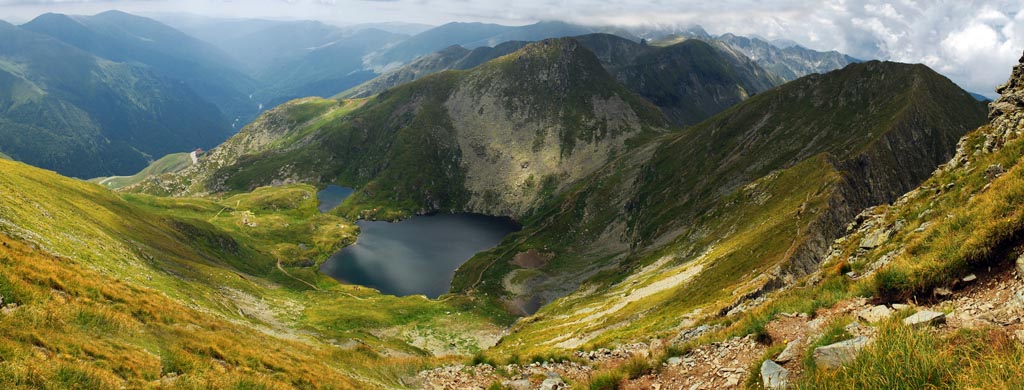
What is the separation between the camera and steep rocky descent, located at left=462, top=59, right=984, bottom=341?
2628 inches

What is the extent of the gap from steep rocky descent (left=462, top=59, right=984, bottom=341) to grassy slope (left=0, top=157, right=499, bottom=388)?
28.1 metres

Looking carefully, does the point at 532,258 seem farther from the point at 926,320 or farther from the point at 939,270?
the point at 926,320

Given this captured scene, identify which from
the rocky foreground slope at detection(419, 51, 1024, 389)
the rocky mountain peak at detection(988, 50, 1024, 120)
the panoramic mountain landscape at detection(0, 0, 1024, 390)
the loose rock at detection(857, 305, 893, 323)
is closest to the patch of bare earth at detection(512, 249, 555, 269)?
the panoramic mountain landscape at detection(0, 0, 1024, 390)

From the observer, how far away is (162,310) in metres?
27.8

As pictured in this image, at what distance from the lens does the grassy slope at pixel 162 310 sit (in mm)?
16703

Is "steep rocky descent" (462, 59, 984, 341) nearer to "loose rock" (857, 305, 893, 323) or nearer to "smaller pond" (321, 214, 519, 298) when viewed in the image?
"smaller pond" (321, 214, 519, 298)

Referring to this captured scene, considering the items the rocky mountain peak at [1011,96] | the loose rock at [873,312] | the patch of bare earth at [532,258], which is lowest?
the patch of bare earth at [532,258]

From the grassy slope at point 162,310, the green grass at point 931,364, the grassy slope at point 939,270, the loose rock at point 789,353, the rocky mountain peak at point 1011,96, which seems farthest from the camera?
the rocky mountain peak at point 1011,96

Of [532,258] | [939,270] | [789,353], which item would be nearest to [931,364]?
[789,353]

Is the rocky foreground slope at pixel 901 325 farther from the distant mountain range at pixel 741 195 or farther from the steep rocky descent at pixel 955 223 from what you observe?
the distant mountain range at pixel 741 195

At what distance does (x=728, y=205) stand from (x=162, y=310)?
106365mm

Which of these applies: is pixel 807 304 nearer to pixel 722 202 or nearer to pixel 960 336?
pixel 960 336

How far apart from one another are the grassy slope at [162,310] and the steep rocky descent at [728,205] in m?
28.1

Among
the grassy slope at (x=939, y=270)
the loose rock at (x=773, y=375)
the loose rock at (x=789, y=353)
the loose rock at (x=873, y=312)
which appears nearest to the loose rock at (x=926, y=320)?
the grassy slope at (x=939, y=270)
